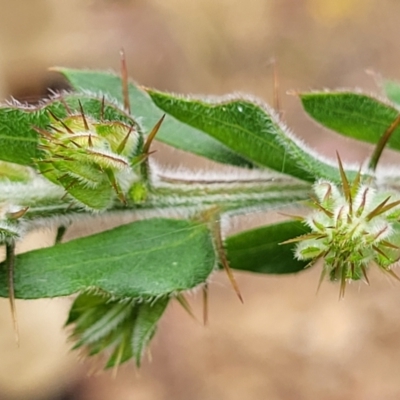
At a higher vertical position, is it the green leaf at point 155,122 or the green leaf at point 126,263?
the green leaf at point 155,122

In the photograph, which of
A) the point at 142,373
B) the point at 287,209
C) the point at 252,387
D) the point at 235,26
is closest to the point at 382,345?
the point at 252,387

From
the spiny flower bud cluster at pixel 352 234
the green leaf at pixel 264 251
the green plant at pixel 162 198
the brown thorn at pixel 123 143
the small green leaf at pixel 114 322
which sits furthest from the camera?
the green leaf at pixel 264 251

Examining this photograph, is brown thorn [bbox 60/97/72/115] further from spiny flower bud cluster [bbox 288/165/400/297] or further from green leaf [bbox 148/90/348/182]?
spiny flower bud cluster [bbox 288/165/400/297]

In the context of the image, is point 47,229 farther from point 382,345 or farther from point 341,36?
point 341,36

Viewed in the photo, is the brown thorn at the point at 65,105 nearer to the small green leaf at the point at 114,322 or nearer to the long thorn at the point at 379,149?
the small green leaf at the point at 114,322

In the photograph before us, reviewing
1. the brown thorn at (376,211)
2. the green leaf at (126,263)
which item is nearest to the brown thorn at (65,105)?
the green leaf at (126,263)

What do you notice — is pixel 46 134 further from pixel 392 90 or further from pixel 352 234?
pixel 392 90

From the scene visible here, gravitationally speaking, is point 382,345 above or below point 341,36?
below
